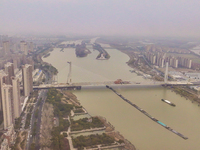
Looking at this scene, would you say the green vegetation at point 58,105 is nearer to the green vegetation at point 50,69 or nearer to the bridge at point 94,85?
the bridge at point 94,85

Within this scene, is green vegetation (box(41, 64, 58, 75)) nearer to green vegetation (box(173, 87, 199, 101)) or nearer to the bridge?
the bridge

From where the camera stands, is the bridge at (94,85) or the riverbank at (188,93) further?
the bridge at (94,85)

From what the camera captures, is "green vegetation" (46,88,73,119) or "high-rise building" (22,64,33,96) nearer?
"green vegetation" (46,88,73,119)

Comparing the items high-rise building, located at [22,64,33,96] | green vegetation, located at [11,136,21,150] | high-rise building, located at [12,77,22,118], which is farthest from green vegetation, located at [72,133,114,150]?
high-rise building, located at [22,64,33,96]

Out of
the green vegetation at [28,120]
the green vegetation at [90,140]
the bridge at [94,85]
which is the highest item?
the bridge at [94,85]

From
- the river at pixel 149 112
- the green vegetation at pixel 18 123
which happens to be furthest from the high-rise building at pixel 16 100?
the river at pixel 149 112

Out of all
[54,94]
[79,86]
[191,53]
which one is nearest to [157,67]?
[191,53]

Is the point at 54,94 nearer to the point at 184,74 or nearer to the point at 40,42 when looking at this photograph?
the point at 184,74
